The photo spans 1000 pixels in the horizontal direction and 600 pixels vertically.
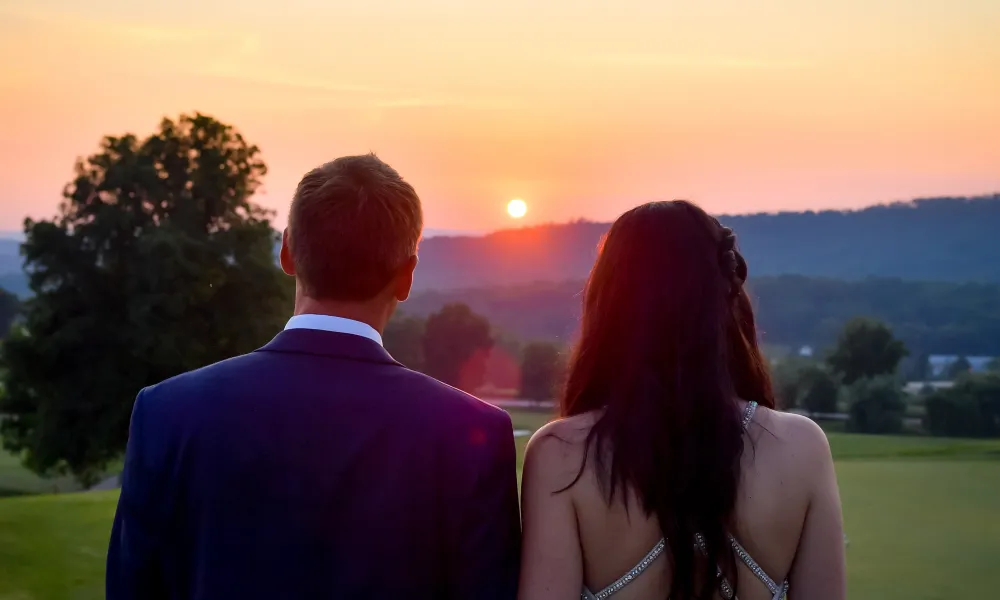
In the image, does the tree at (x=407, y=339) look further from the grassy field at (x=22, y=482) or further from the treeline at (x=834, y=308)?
the grassy field at (x=22, y=482)

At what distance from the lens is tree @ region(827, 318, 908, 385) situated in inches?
1227

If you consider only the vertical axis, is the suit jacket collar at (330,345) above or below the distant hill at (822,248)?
below

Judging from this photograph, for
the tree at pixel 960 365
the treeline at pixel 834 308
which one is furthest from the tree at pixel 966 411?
the treeline at pixel 834 308

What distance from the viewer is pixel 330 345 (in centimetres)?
231

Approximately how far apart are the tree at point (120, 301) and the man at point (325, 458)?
16340mm

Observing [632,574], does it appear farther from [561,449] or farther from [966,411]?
[966,411]

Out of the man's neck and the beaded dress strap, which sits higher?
the man's neck

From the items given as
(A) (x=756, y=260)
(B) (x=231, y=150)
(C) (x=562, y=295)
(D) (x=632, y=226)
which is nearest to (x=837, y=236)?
(A) (x=756, y=260)

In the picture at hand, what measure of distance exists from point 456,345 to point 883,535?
94.9 ft

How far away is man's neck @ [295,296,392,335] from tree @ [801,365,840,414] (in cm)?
2721

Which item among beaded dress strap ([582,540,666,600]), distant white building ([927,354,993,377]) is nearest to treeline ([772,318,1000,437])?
distant white building ([927,354,993,377])

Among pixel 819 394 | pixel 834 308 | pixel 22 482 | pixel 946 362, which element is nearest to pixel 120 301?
pixel 22 482

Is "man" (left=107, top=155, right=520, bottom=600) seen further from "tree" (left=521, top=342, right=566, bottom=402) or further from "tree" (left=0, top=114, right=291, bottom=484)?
"tree" (left=521, top=342, right=566, bottom=402)

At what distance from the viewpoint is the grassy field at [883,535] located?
8.00 meters
